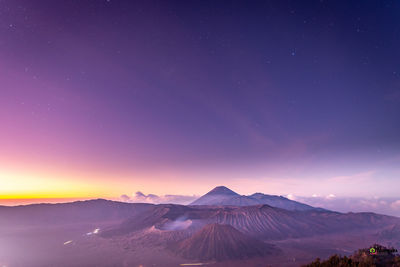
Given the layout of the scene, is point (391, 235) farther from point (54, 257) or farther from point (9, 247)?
point (9, 247)

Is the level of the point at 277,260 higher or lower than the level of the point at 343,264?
lower

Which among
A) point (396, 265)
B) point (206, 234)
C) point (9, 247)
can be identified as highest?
point (396, 265)

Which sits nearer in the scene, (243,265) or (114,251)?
(243,265)

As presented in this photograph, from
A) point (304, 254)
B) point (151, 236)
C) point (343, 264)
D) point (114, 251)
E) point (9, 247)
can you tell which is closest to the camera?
point (343, 264)

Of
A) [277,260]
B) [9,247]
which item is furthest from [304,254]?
[9,247]

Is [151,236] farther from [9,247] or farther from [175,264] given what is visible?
[9,247]

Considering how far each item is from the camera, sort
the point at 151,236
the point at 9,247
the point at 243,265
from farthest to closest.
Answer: the point at 151,236 → the point at 9,247 → the point at 243,265
